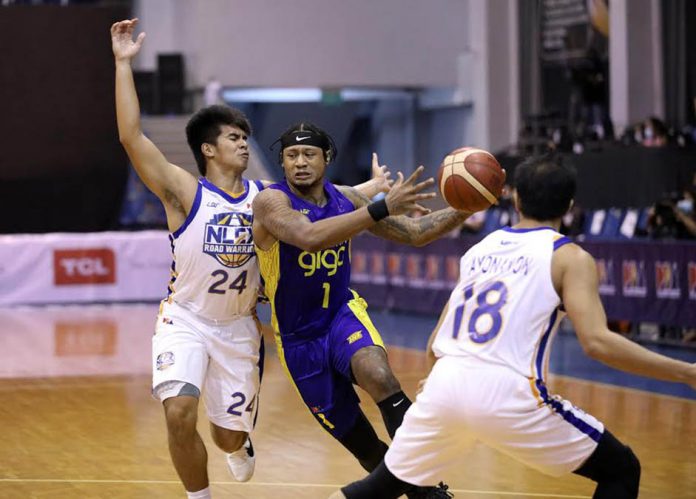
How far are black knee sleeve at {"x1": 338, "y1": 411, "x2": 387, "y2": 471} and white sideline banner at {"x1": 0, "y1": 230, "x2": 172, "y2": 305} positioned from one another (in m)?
14.2

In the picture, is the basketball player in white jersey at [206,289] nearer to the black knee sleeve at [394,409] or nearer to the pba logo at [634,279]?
the black knee sleeve at [394,409]

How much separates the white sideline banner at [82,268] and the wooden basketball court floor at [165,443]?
5680 mm

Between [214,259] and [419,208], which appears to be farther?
[214,259]

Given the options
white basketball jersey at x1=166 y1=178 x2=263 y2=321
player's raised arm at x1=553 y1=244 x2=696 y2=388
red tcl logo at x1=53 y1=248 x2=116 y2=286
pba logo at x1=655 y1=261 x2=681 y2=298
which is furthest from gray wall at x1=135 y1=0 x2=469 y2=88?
player's raised arm at x1=553 y1=244 x2=696 y2=388

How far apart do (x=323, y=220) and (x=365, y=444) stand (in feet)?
3.87

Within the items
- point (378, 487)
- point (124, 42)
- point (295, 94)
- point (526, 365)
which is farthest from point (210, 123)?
point (295, 94)

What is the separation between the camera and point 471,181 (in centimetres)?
526

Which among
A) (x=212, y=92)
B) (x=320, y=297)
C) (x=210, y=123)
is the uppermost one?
(x=212, y=92)

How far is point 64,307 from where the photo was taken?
19.7 meters

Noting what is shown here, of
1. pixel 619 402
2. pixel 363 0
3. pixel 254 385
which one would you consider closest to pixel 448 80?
pixel 363 0

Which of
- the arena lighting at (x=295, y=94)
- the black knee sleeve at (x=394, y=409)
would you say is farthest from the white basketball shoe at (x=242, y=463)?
the arena lighting at (x=295, y=94)

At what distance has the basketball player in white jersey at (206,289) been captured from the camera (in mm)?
5973

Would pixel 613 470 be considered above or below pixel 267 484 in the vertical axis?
above

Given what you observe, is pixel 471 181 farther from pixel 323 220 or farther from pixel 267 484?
pixel 267 484
